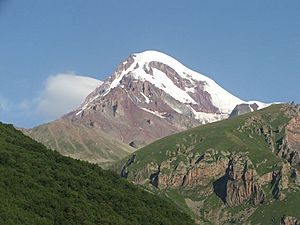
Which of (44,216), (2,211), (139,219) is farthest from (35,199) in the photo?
(139,219)

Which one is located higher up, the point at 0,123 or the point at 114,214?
the point at 0,123

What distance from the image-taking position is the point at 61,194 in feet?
455

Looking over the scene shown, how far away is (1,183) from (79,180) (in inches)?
919

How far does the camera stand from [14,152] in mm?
149875

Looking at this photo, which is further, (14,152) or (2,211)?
(14,152)

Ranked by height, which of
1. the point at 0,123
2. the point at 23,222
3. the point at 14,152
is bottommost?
the point at 23,222

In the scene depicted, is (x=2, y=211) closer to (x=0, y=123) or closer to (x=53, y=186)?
(x=53, y=186)

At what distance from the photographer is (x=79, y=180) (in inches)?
5891

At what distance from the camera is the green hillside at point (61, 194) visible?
126 m

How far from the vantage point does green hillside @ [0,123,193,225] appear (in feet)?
415

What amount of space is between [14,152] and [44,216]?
27798 millimetres

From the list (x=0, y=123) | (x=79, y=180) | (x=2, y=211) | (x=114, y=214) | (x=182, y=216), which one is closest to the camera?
(x=2, y=211)

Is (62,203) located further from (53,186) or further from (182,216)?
(182,216)

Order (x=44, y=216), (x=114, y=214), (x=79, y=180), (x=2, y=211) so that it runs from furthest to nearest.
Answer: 1. (x=79, y=180)
2. (x=114, y=214)
3. (x=44, y=216)
4. (x=2, y=211)
